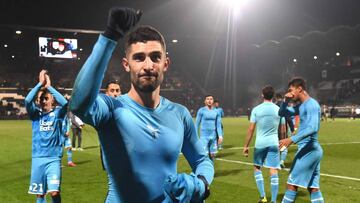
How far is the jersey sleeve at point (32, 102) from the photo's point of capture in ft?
22.5

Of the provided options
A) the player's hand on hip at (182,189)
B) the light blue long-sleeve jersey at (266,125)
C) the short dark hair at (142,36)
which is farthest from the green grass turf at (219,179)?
the short dark hair at (142,36)

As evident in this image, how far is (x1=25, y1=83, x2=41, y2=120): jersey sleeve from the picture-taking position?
6.84 meters

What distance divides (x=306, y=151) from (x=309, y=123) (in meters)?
0.46

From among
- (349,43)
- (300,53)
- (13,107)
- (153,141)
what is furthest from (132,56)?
(300,53)

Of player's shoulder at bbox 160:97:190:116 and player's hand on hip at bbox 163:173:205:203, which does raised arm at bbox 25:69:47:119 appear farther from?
player's hand on hip at bbox 163:173:205:203

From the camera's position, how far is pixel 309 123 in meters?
6.97

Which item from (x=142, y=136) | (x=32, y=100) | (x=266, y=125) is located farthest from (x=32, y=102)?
(x=142, y=136)

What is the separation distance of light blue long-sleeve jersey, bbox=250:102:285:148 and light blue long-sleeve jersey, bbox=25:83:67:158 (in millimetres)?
4201

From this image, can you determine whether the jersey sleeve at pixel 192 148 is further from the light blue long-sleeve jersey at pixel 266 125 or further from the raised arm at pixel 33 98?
the light blue long-sleeve jersey at pixel 266 125

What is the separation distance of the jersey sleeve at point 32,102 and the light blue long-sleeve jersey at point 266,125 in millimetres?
4625

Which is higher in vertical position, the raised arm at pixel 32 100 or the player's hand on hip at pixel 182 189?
the raised arm at pixel 32 100

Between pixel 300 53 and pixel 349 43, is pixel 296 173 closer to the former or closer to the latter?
pixel 349 43

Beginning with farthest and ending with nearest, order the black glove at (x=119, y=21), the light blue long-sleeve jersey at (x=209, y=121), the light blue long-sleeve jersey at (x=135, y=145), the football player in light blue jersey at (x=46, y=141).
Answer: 1. the light blue long-sleeve jersey at (x=209, y=121)
2. the football player in light blue jersey at (x=46, y=141)
3. the light blue long-sleeve jersey at (x=135, y=145)
4. the black glove at (x=119, y=21)

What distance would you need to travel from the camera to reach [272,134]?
934 centimetres
